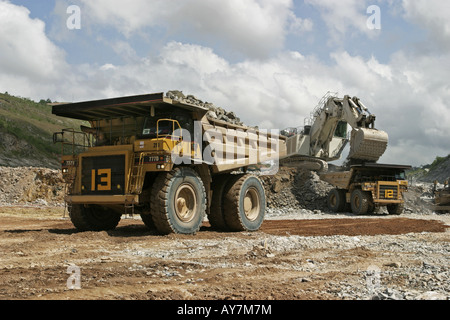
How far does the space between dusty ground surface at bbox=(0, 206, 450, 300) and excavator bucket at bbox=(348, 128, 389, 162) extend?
41.1ft

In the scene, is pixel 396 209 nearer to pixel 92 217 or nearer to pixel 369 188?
pixel 369 188

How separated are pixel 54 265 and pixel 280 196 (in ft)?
67.3

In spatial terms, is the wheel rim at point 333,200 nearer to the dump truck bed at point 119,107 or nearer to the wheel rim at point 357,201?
the wheel rim at point 357,201

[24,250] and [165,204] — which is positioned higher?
[165,204]

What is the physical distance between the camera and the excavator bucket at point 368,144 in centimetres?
2259

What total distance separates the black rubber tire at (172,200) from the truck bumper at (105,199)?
1.30ft

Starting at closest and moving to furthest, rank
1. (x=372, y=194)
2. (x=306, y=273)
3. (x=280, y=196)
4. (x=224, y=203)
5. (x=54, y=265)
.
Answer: (x=306, y=273), (x=54, y=265), (x=224, y=203), (x=372, y=194), (x=280, y=196)

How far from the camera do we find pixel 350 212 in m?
24.5

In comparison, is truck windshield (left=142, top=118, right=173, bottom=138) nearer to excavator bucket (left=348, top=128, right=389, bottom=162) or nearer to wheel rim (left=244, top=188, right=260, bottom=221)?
wheel rim (left=244, top=188, right=260, bottom=221)

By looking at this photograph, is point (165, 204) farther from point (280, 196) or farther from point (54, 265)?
point (280, 196)

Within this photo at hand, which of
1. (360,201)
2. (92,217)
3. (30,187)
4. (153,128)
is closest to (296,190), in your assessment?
(360,201)

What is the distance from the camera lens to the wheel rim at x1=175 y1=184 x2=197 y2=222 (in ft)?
33.7

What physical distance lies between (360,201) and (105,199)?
15.2 metres
